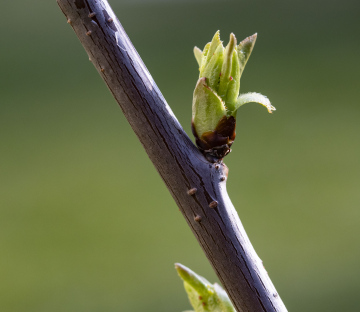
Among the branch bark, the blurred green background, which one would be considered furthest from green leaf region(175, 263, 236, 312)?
the blurred green background

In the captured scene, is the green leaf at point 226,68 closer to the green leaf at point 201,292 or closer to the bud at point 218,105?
the bud at point 218,105

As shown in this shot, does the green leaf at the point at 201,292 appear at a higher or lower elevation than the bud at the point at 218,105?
lower

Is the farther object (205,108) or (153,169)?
(153,169)

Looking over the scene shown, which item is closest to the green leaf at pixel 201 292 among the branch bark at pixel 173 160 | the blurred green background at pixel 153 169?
the branch bark at pixel 173 160

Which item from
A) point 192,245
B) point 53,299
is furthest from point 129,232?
Answer: point 53,299

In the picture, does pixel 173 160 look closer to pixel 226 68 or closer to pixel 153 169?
pixel 226 68

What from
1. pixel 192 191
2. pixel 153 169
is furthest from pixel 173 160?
pixel 153 169
